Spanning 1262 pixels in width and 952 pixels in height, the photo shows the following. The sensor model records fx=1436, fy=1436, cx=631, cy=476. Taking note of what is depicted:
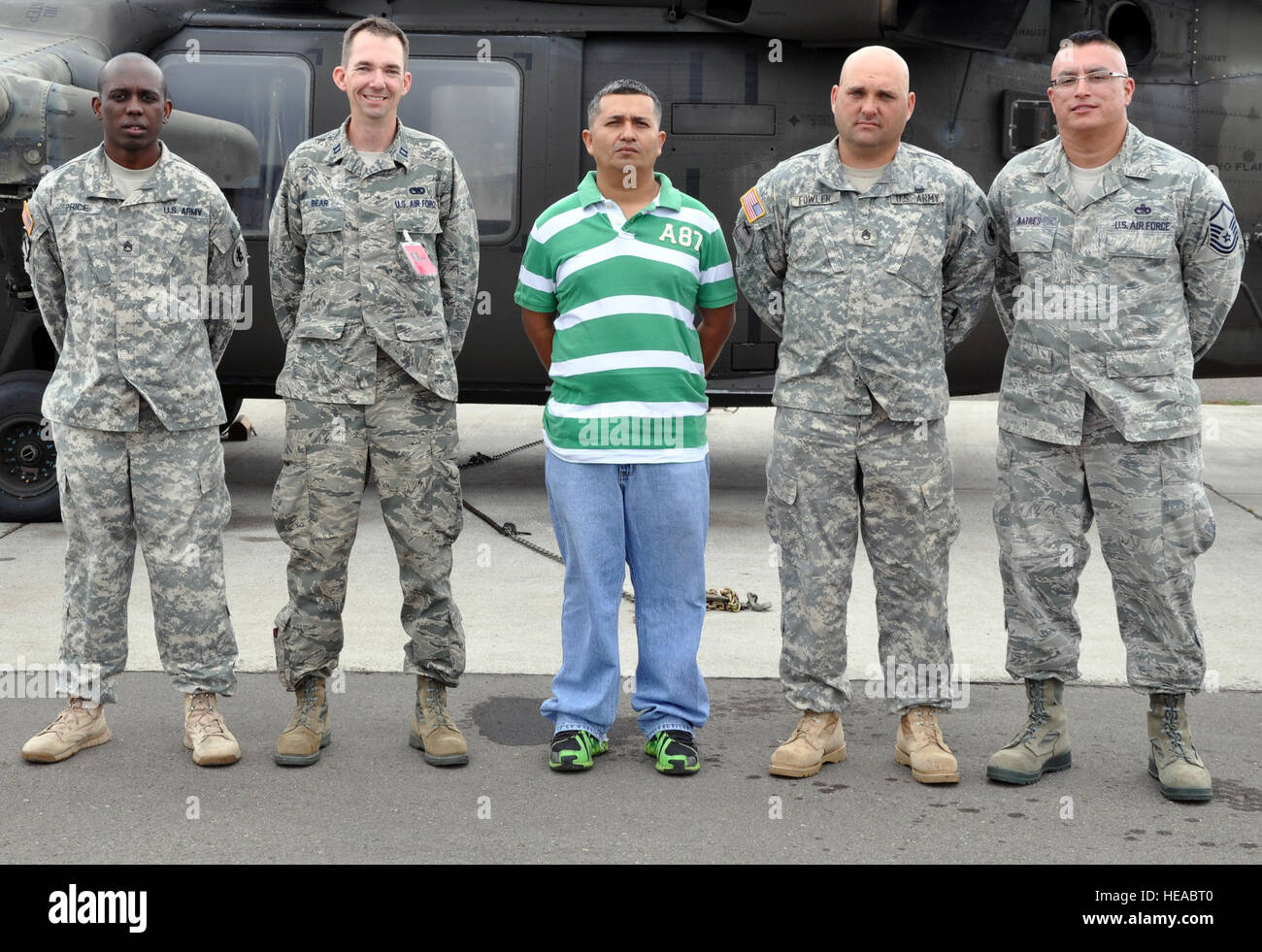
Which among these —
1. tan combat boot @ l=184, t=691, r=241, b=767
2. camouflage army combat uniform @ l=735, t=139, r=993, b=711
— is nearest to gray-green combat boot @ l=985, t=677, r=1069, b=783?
camouflage army combat uniform @ l=735, t=139, r=993, b=711

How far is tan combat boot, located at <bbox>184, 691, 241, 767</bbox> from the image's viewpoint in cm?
414

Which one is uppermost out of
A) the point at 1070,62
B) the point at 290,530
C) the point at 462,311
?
the point at 1070,62

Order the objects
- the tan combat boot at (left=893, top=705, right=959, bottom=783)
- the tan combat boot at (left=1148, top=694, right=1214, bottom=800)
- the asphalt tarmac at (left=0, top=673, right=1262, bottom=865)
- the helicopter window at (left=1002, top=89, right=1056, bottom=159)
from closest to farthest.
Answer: the asphalt tarmac at (left=0, top=673, right=1262, bottom=865)
the tan combat boot at (left=1148, top=694, right=1214, bottom=800)
the tan combat boot at (left=893, top=705, right=959, bottom=783)
the helicopter window at (left=1002, top=89, right=1056, bottom=159)

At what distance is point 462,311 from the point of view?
432cm

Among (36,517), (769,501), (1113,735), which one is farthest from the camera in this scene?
(36,517)

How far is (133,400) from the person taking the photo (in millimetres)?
4105

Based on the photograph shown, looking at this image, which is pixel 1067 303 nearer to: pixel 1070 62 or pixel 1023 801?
pixel 1070 62

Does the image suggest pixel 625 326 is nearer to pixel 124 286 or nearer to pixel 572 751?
pixel 572 751

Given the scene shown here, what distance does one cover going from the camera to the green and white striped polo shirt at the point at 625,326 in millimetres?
4031

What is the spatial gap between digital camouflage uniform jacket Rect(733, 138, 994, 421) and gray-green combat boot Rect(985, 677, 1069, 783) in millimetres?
866

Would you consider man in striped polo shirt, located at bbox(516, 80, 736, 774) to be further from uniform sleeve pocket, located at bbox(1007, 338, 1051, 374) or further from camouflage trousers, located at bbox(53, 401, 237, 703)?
camouflage trousers, located at bbox(53, 401, 237, 703)

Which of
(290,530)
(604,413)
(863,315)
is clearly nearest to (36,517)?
(290,530)

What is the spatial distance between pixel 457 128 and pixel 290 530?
3940mm

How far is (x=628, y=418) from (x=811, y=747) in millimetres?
1083
